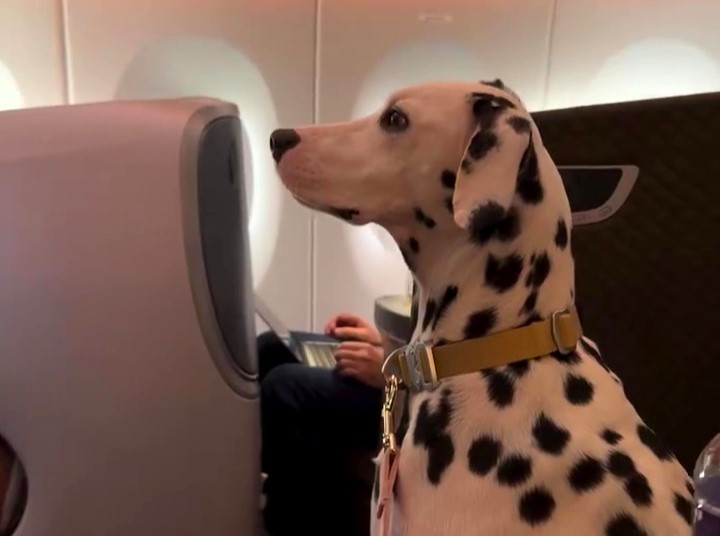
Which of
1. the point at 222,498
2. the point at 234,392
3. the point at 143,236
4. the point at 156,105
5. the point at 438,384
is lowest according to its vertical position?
the point at 222,498

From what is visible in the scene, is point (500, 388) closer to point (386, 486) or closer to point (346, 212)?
point (386, 486)

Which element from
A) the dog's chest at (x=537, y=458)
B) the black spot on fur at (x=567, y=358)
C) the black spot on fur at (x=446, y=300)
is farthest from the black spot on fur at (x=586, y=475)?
the black spot on fur at (x=446, y=300)

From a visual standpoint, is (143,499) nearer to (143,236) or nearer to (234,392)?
(234,392)

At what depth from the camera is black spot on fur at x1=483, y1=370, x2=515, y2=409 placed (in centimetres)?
92

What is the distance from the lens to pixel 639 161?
1.26m

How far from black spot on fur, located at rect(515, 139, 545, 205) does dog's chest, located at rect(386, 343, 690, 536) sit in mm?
171

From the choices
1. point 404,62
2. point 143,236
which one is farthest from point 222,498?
point 404,62

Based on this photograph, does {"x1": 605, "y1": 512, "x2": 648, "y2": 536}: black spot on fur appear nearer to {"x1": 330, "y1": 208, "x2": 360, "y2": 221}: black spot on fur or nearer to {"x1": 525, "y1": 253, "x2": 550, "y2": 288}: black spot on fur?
{"x1": 525, "y1": 253, "x2": 550, "y2": 288}: black spot on fur

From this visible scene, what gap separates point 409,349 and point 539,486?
0.21 meters

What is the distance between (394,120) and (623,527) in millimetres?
490

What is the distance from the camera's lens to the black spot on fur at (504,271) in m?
0.94

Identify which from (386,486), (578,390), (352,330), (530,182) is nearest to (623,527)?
(578,390)

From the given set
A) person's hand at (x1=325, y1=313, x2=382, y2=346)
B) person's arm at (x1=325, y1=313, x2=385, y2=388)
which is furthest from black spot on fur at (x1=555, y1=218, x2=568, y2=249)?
person's hand at (x1=325, y1=313, x2=382, y2=346)

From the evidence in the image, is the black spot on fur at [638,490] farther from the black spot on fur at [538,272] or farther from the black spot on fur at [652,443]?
the black spot on fur at [538,272]
